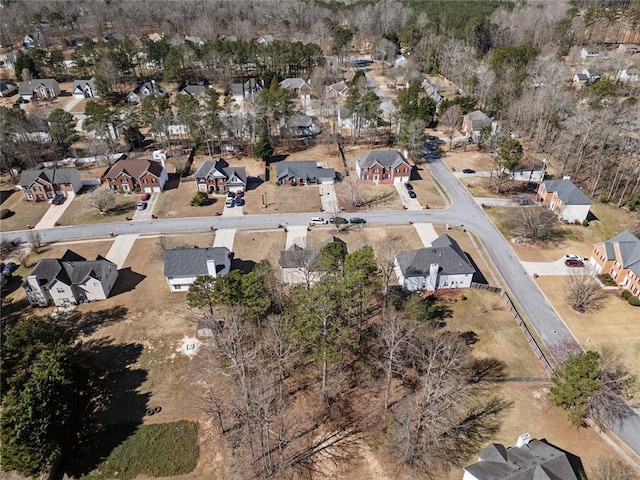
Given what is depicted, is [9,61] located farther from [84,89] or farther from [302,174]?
[302,174]

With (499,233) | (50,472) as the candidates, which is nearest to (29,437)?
(50,472)

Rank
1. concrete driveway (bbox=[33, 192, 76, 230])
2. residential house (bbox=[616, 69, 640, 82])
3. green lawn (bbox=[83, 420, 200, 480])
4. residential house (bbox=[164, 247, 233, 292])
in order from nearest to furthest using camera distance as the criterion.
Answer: green lawn (bbox=[83, 420, 200, 480]) → residential house (bbox=[164, 247, 233, 292]) → concrete driveway (bbox=[33, 192, 76, 230]) → residential house (bbox=[616, 69, 640, 82])

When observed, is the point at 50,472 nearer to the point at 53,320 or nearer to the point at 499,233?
the point at 53,320

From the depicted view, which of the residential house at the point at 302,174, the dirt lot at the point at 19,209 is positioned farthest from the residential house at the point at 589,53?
the dirt lot at the point at 19,209

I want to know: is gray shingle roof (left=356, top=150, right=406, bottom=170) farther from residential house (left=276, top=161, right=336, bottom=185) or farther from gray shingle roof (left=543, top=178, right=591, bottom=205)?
gray shingle roof (left=543, top=178, right=591, bottom=205)

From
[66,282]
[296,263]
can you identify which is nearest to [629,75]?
[296,263]

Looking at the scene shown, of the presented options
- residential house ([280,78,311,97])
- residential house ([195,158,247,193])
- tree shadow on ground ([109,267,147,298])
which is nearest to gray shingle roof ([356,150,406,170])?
residential house ([195,158,247,193])

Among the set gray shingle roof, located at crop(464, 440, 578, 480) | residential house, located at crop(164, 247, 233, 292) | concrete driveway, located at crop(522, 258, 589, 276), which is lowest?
concrete driveway, located at crop(522, 258, 589, 276)
